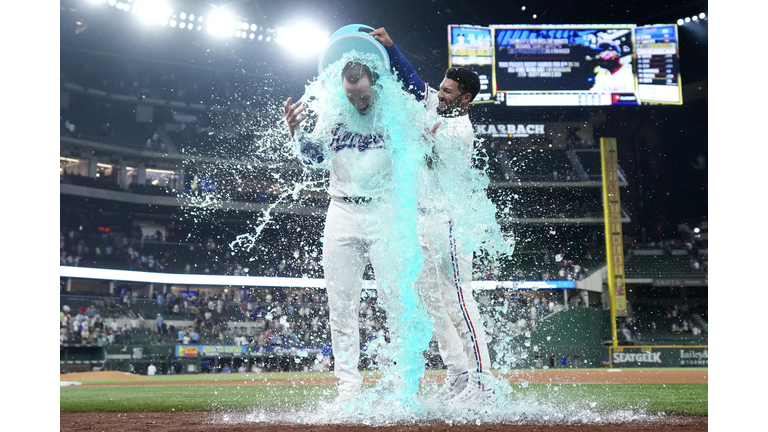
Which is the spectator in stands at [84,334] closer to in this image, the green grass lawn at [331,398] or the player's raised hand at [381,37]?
the green grass lawn at [331,398]

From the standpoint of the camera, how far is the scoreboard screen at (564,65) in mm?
18953

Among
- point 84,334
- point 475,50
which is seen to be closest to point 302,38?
point 475,50

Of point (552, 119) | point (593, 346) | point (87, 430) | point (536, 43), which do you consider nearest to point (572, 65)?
point (536, 43)

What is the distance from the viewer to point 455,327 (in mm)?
3506

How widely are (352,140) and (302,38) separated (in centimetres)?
1931

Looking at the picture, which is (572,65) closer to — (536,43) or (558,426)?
(536,43)

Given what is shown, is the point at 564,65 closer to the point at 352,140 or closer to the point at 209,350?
the point at 209,350

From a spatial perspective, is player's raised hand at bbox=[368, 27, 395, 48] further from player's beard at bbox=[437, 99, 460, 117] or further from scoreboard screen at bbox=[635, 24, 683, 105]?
scoreboard screen at bbox=[635, 24, 683, 105]

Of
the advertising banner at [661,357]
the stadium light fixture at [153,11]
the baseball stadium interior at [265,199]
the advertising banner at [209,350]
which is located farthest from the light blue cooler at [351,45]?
the stadium light fixture at [153,11]

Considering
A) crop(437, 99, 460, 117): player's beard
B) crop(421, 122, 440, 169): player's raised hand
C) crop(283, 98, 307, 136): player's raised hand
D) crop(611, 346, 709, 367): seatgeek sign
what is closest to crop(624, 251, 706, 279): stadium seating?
crop(611, 346, 709, 367): seatgeek sign

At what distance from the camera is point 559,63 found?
62.6ft

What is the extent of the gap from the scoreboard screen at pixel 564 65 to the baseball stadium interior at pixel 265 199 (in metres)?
2.22

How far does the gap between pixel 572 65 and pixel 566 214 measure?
7695mm

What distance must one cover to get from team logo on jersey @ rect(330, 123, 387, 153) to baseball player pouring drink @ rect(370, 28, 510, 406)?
1.18ft
